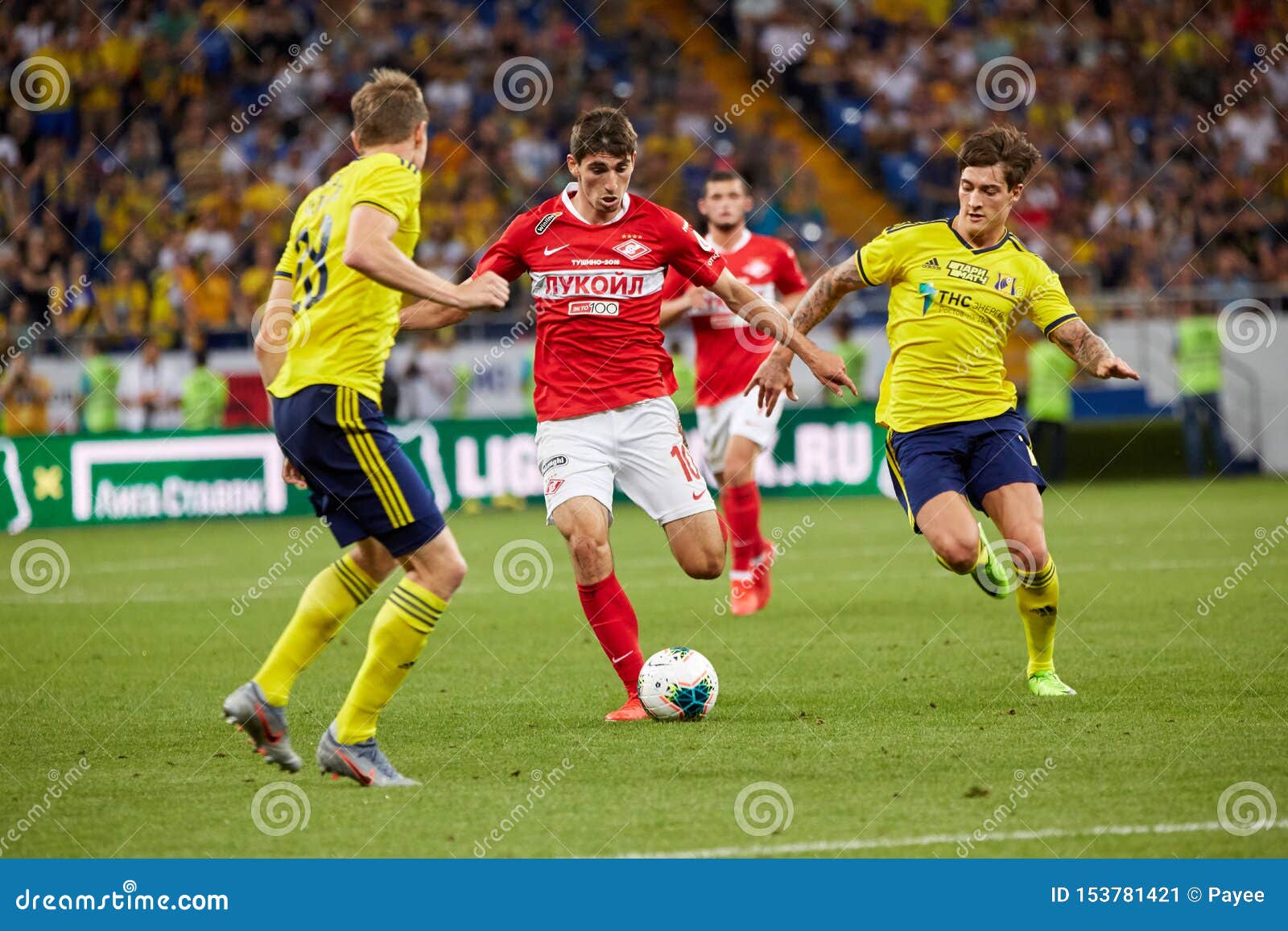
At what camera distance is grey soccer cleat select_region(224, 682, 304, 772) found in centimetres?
565

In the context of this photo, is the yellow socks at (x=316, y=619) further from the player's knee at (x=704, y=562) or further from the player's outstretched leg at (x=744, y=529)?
the player's outstretched leg at (x=744, y=529)

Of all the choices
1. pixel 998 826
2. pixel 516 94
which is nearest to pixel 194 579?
pixel 998 826

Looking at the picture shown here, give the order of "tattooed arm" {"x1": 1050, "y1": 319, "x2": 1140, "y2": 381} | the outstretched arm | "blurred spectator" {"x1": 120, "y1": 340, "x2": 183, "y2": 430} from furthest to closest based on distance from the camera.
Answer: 1. "blurred spectator" {"x1": 120, "y1": 340, "x2": 183, "y2": 430}
2. the outstretched arm
3. "tattooed arm" {"x1": 1050, "y1": 319, "x2": 1140, "y2": 381}

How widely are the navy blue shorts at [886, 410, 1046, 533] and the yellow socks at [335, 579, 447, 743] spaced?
262 cm

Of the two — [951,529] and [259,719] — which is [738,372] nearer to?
[951,529]

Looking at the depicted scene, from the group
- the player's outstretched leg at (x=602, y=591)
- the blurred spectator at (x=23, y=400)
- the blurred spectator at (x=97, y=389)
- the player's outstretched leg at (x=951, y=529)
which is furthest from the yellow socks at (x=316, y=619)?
the blurred spectator at (x=97, y=389)

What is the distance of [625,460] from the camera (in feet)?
24.0

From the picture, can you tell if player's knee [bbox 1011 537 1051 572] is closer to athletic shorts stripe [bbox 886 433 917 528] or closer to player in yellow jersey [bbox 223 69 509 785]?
athletic shorts stripe [bbox 886 433 917 528]

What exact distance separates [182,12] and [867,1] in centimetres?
1108

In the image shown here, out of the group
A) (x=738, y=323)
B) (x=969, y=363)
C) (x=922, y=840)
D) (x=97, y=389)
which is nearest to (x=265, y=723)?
(x=922, y=840)

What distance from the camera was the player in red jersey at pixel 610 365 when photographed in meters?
7.21

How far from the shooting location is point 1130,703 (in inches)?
280

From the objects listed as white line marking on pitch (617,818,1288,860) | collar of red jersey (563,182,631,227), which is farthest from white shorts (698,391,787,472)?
white line marking on pitch (617,818,1288,860)

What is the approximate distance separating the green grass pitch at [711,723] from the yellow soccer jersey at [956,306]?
4.43 feet
